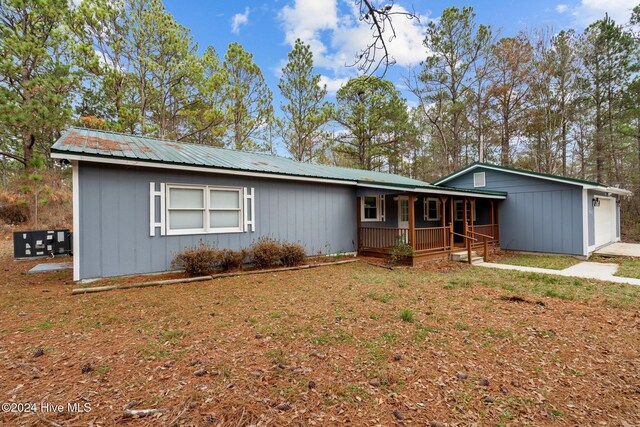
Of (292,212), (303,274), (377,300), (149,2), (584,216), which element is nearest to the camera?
(377,300)

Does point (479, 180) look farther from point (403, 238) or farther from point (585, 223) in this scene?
point (403, 238)

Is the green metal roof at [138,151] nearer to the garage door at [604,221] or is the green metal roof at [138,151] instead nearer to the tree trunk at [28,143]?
the tree trunk at [28,143]

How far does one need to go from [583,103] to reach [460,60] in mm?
8300

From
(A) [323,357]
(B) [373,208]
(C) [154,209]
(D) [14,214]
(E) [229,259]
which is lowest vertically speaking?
(A) [323,357]

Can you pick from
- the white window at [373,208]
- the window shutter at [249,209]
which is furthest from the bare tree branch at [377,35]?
the white window at [373,208]

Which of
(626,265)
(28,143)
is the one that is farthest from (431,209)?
(28,143)

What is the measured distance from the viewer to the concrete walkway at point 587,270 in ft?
23.7

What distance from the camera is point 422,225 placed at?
13.5m

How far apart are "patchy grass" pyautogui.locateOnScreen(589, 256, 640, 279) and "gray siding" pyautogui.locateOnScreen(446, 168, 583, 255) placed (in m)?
0.75

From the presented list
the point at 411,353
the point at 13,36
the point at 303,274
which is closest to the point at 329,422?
the point at 411,353

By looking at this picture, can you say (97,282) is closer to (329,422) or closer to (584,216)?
(329,422)

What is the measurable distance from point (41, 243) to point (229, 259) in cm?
758

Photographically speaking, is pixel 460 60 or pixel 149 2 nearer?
pixel 149 2

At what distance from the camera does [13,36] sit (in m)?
12.5
